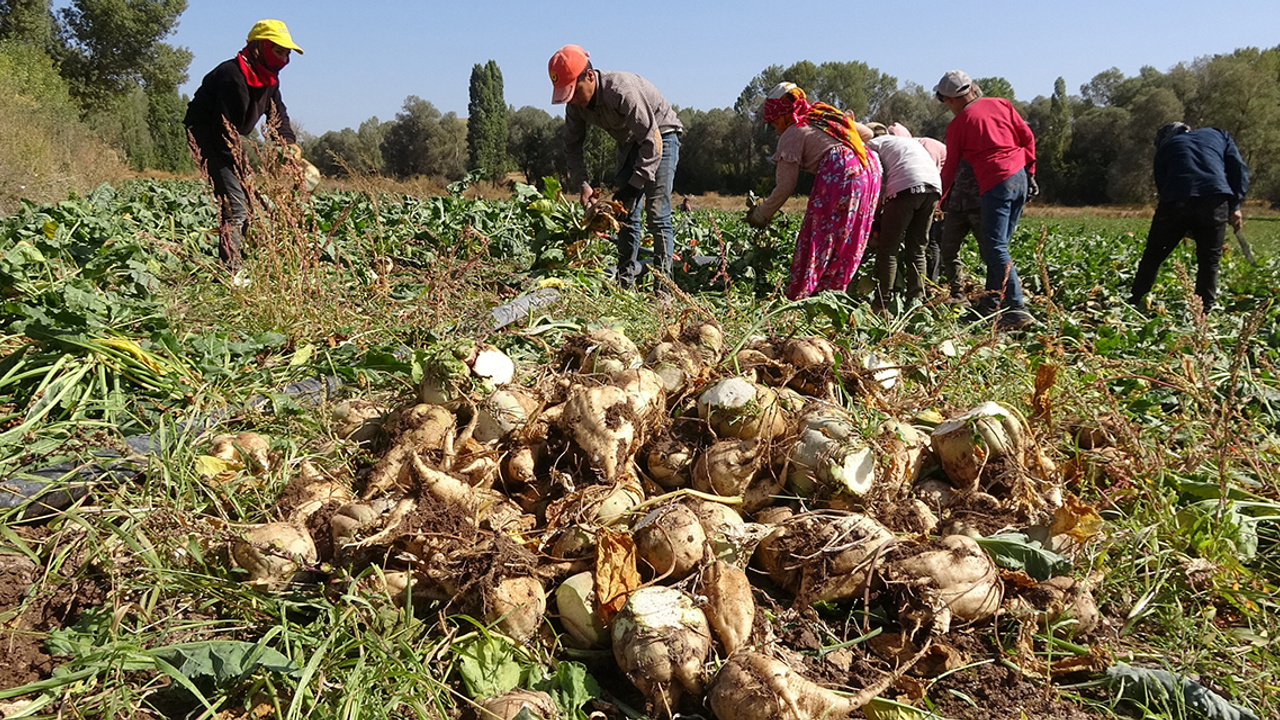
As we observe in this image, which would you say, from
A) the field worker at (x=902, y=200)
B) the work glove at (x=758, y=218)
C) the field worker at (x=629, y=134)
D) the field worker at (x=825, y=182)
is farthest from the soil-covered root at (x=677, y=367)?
the field worker at (x=902, y=200)

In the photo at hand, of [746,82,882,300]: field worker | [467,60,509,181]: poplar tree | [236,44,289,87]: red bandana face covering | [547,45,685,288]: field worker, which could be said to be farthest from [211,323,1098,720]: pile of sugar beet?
[467,60,509,181]: poplar tree

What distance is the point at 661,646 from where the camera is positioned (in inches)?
66.7

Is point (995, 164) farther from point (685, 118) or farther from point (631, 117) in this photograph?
point (685, 118)

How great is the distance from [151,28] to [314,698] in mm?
50356

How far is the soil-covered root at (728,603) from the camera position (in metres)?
1.79

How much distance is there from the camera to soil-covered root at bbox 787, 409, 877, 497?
2135 millimetres

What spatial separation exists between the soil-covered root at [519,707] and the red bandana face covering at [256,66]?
493 cm

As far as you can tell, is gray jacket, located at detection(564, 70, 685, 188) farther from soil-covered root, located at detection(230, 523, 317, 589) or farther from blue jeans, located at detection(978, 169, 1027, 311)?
soil-covered root, located at detection(230, 523, 317, 589)

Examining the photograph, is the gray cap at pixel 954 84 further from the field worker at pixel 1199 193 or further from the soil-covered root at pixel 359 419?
the soil-covered root at pixel 359 419

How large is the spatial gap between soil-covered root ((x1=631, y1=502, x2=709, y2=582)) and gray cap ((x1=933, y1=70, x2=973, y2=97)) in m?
4.81

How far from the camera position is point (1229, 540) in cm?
221

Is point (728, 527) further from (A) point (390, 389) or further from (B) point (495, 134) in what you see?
(B) point (495, 134)

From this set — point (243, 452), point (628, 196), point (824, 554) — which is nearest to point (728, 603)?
point (824, 554)

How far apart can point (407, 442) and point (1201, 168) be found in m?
6.15
